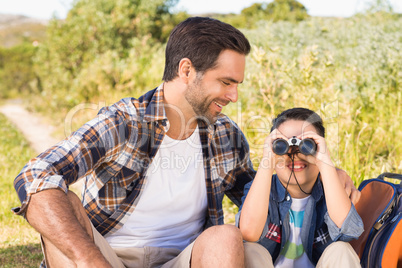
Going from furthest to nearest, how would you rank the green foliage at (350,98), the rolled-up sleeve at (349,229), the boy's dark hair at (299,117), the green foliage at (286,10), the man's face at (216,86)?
the green foliage at (286,10), the green foliage at (350,98), the man's face at (216,86), the boy's dark hair at (299,117), the rolled-up sleeve at (349,229)

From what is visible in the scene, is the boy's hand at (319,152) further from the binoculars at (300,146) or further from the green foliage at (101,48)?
the green foliage at (101,48)

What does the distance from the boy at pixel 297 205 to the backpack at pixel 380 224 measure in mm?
181

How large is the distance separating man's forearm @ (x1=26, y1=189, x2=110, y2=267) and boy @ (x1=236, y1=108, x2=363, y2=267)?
761mm

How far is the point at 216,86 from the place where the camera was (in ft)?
8.64

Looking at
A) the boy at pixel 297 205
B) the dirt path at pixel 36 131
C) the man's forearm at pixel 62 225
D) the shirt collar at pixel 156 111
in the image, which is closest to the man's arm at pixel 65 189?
the man's forearm at pixel 62 225

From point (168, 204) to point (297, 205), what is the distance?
0.72 metres

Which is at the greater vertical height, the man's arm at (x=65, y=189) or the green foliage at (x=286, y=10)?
the green foliage at (x=286, y=10)

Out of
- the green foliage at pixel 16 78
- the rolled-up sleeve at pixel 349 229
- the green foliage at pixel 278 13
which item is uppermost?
the green foliage at pixel 278 13

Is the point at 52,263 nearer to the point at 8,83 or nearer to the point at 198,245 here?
the point at 198,245

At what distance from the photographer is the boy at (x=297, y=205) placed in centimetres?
223

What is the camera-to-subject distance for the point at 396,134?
4.24 m

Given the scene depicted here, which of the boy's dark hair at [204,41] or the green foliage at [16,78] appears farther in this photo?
the green foliage at [16,78]

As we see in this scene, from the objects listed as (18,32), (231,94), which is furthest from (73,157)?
(18,32)

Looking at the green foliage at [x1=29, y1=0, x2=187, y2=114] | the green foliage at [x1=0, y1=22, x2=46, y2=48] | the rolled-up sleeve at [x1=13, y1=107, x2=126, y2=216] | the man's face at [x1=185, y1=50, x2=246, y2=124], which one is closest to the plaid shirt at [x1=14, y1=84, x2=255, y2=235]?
the rolled-up sleeve at [x1=13, y1=107, x2=126, y2=216]
